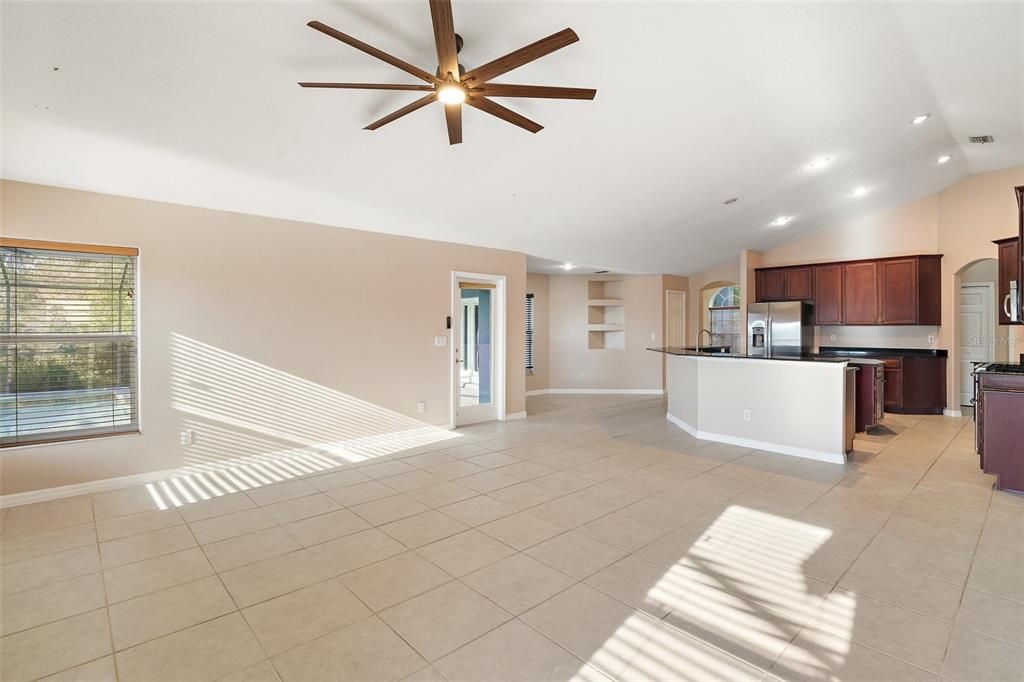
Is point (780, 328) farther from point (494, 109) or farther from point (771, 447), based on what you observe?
point (494, 109)

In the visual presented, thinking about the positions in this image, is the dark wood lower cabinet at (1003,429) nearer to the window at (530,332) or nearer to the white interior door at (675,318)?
the white interior door at (675,318)

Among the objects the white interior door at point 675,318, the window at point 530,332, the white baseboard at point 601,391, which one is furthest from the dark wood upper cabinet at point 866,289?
the window at point 530,332

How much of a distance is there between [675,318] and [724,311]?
1842 millimetres

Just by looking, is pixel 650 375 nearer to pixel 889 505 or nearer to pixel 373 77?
pixel 889 505

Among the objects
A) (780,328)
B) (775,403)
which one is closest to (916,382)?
(780,328)

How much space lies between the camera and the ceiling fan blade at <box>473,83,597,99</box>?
224 cm

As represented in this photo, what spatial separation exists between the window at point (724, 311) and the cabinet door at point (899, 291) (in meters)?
3.40

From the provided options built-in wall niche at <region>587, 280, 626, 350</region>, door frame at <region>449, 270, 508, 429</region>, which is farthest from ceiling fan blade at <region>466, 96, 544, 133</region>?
built-in wall niche at <region>587, 280, 626, 350</region>

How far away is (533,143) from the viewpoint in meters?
3.73

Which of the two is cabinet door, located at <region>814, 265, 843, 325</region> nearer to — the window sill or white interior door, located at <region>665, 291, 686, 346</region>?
white interior door, located at <region>665, 291, 686, 346</region>

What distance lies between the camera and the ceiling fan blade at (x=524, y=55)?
1889 millimetres

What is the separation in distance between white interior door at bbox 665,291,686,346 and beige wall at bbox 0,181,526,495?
509 centimetres

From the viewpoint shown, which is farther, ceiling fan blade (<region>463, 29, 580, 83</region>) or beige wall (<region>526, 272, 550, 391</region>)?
beige wall (<region>526, 272, 550, 391</region>)

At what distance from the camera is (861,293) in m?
7.29
